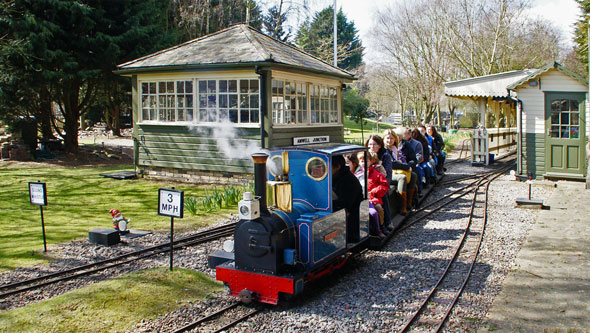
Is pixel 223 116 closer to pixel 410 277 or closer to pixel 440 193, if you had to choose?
pixel 440 193

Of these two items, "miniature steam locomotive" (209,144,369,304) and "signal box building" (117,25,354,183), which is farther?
"signal box building" (117,25,354,183)

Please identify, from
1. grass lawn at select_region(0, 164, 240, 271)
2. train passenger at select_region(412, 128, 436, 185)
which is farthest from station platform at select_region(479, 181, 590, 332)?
grass lawn at select_region(0, 164, 240, 271)

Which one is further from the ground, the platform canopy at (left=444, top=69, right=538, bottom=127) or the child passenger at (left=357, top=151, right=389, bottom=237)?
the platform canopy at (left=444, top=69, right=538, bottom=127)

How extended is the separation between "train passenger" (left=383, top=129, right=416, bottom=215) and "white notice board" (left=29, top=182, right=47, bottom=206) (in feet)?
20.9

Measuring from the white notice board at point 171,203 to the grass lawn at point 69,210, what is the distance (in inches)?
86.9

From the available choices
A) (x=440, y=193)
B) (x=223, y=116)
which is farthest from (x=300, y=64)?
(x=440, y=193)

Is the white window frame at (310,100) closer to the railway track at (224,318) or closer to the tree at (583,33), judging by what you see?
the railway track at (224,318)

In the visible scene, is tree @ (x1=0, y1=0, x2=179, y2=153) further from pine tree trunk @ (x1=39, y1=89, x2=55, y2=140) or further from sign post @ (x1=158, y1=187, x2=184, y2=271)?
sign post @ (x1=158, y1=187, x2=184, y2=271)

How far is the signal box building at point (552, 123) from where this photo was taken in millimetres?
14016

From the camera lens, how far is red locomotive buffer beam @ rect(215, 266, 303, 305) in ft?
17.8

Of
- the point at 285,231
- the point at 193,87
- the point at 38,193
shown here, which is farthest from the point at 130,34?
the point at 285,231

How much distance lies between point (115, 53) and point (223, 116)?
24.2 feet

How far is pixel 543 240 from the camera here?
848 cm

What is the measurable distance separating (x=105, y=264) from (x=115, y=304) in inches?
70.0
